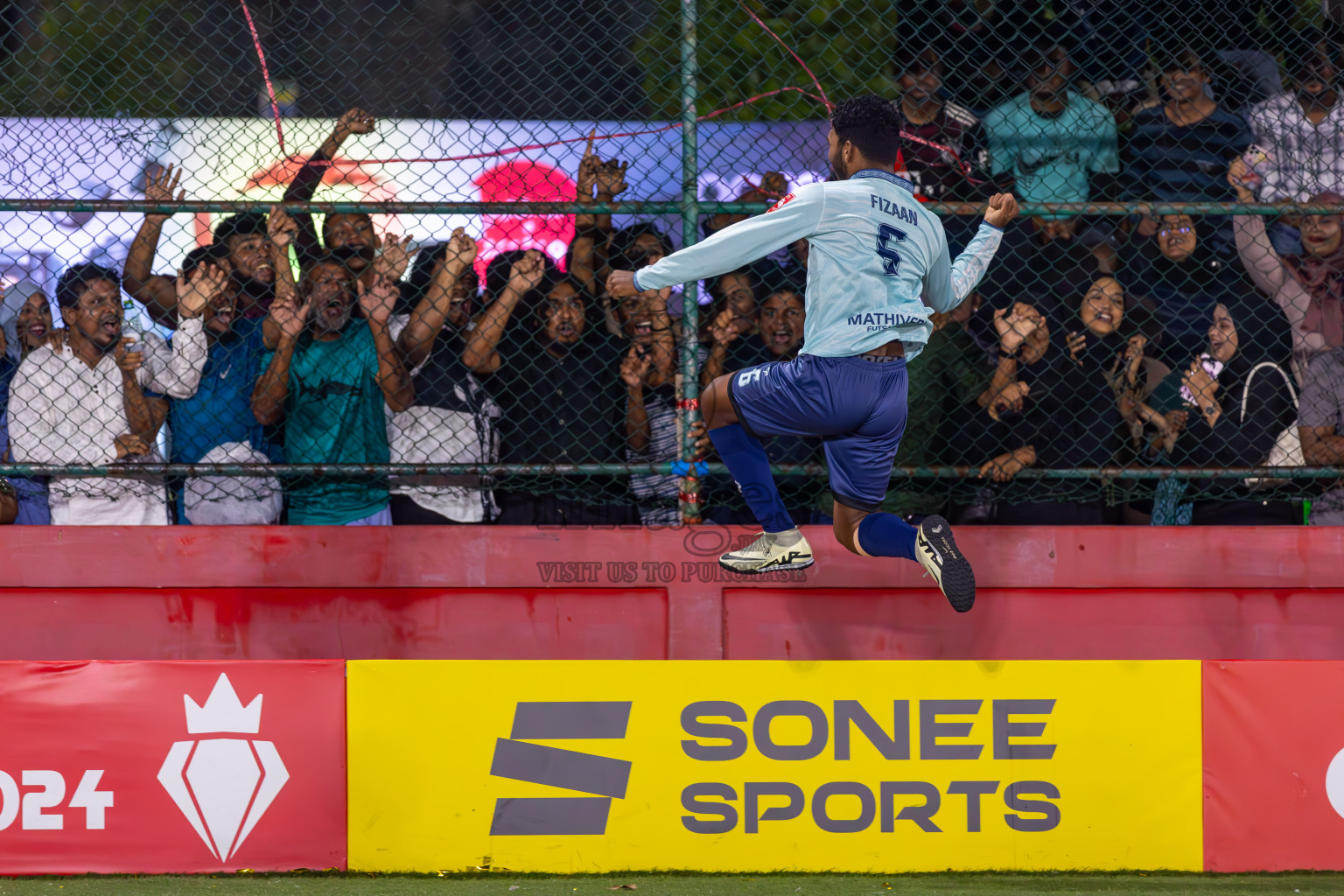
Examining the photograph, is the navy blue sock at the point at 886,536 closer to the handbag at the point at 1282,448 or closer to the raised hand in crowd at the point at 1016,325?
the raised hand in crowd at the point at 1016,325

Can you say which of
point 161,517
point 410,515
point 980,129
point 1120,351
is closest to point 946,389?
point 1120,351

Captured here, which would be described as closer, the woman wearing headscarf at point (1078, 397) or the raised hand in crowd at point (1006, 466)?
the raised hand in crowd at point (1006, 466)

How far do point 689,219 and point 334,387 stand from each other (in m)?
1.59

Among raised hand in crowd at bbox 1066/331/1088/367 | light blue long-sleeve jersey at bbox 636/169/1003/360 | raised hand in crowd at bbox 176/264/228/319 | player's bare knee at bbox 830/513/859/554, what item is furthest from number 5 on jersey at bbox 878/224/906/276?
raised hand in crowd at bbox 176/264/228/319

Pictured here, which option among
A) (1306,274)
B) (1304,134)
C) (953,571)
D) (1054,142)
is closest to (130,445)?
(953,571)

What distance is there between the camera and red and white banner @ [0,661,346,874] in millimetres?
3838

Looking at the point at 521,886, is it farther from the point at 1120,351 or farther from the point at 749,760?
the point at 1120,351

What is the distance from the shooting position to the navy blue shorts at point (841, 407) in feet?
11.6

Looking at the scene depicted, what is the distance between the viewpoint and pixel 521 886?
376 cm

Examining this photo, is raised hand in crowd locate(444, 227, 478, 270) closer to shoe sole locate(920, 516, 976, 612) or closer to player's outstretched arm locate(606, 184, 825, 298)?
player's outstretched arm locate(606, 184, 825, 298)

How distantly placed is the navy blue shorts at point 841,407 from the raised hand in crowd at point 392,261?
165 cm

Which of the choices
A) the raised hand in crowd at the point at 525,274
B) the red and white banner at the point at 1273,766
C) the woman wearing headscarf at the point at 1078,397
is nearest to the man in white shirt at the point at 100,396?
the raised hand in crowd at the point at 525,274

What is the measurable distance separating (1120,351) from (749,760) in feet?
7.22

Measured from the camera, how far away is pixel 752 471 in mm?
3746
